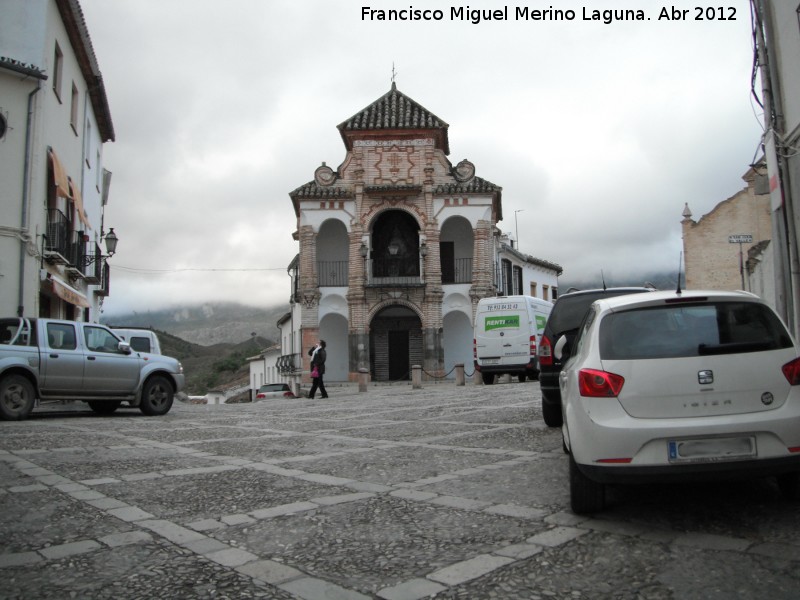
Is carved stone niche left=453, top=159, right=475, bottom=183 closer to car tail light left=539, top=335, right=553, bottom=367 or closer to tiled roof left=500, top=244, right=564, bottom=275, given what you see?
tiled roof left=500, top=244, right=564, bottom=275

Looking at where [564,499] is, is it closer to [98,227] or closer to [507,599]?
[507,599]

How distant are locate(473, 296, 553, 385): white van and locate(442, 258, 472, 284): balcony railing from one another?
11704mm

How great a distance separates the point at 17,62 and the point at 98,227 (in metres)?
13.0

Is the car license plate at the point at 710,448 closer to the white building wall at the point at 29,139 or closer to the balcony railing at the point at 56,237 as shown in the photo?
the white building wall at the point at 29,139

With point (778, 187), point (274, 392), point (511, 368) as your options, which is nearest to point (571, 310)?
point (778, 187)

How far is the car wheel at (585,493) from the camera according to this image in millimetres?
4754

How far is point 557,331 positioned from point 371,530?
5737 millimetres

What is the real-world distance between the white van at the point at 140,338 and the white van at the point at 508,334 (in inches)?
395

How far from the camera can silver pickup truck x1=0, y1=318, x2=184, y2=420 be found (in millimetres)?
12281

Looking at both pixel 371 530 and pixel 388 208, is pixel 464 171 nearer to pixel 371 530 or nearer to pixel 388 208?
pixel 388 208

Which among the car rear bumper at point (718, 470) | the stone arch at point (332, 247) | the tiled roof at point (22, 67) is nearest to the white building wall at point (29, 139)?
the tiled roof at point (22, 67)

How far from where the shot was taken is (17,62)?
17766 millimetres

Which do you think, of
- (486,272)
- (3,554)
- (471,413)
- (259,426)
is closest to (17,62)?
(259,426)

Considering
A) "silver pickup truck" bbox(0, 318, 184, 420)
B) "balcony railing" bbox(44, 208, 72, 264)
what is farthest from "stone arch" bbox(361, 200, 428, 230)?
"silver pickup truck" bbox(0, 318, 184, 420)
